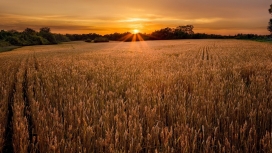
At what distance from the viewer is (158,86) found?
4797 mm

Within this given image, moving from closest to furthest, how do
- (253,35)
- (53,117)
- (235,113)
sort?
1. (53,117)
2. (235,113)
3. (253,35)

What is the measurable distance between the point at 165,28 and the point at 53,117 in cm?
9309

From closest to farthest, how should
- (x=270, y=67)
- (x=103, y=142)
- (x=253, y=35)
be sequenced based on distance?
(x=103, y=142) < (x=270, y=67) < (x=253, y=35)

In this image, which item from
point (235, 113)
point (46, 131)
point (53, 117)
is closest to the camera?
point (46, 131)

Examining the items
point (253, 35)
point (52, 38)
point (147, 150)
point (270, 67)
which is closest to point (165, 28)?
point (253, 35)

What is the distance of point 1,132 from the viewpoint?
7.93 ft

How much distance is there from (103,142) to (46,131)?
0.71 metres

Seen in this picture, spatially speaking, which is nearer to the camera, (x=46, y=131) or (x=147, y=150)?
(x=147, y=150)

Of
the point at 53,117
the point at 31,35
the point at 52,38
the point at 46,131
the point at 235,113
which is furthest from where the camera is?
the point at 52,38

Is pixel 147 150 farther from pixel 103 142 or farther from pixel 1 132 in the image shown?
pixel 1 132

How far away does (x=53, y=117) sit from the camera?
8.91 feet

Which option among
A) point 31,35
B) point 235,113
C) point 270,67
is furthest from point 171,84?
point 31,35

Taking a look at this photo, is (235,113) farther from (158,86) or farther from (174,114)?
(158,86)

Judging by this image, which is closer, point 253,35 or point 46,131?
point 46,131
